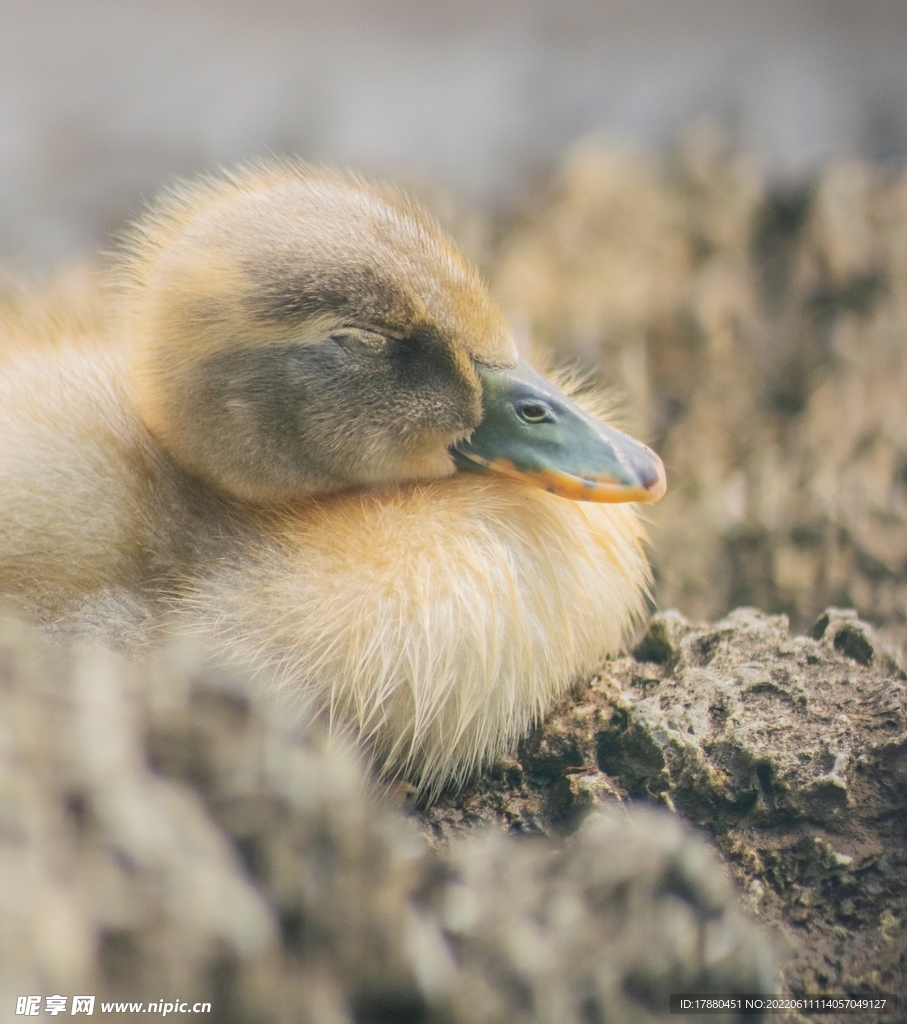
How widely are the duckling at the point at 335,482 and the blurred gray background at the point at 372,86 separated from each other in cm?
123

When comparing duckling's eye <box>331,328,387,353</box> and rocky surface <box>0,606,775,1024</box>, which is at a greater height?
duckling's eye <box>331,328,387,353</box>

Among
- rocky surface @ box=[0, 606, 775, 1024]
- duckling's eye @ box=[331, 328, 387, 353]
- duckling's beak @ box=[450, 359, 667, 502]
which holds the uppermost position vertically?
duckling's eye @ box=[331, 328, 387, 353]

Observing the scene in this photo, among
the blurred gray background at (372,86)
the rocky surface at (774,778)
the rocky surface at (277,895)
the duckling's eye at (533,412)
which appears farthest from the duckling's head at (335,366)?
the blurred gray background at (372,86)

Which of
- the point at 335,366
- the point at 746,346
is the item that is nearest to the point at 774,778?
the point at 335,366

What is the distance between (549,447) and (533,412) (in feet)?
0.11

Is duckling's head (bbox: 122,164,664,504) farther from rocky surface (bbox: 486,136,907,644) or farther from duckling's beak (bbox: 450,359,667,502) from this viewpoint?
rocky surface (bbox: 486,136,907,644)

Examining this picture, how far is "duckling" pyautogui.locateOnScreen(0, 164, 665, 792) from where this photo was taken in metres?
0.81

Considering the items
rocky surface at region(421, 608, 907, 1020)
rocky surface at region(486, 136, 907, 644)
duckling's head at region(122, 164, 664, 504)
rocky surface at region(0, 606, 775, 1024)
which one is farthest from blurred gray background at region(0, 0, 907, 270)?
rocky surface at region(0, 606, 775, 1024)

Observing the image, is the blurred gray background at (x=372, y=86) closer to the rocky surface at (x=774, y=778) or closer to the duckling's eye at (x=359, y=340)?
the duckling's eye at (x=359, y=340)

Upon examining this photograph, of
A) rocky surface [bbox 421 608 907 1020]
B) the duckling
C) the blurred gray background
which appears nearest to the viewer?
rocky surface [bbox 421 608 907 1020]

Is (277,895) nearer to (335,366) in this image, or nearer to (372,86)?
(335,366)

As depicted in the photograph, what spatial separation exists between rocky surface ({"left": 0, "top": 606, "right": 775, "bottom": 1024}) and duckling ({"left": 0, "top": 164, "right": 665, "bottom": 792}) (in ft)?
0.53

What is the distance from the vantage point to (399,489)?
927 mm

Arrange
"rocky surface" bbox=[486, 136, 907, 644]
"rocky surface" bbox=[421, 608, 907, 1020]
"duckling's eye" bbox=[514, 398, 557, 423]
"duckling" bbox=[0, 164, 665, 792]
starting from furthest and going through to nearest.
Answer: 1. "rocky surface" bbox=[486, 136, 907, 644]
2. "duckling's eye" bbox=[514, 398, 557, 423]
3. "duckling" bbox=[0, 164, 665, 792]
4. "rocky surface" bbox=[421, 608, 907, 1020]
